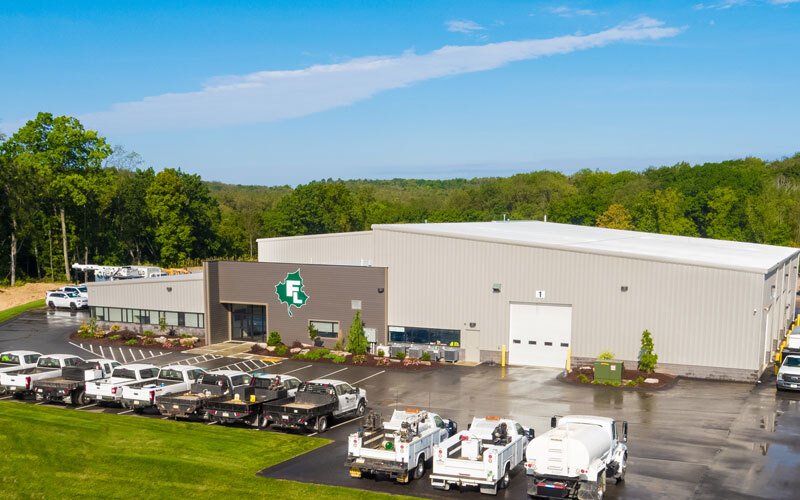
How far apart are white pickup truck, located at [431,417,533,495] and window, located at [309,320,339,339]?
25433 mm

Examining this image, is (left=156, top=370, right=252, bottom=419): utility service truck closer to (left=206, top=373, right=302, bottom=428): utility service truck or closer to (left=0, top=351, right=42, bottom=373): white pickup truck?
(left=206, top=373, right=302, bottom=428): utility service truck

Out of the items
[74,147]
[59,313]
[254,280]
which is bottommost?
[59,313]

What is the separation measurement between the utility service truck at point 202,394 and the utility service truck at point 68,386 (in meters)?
4.29

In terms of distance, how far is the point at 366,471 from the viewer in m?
21.2

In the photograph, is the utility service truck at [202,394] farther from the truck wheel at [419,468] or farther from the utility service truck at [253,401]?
the truck wheel at [419,468]

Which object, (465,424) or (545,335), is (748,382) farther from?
(465,424)

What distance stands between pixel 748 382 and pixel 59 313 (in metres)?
53.2

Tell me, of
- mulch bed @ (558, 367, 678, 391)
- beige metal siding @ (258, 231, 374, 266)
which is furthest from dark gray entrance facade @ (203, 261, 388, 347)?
mulch bed @ (558, 367, 678, 391)

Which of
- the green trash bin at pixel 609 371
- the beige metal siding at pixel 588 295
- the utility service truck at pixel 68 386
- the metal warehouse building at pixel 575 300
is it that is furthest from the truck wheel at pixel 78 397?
the green trash bin at pixel 609 371

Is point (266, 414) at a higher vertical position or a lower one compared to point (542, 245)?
lower

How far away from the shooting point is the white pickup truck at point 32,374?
31656 millimetres

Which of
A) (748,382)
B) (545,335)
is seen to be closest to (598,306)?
(545,335)

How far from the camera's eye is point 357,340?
140 feet

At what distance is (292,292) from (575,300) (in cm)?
1756
